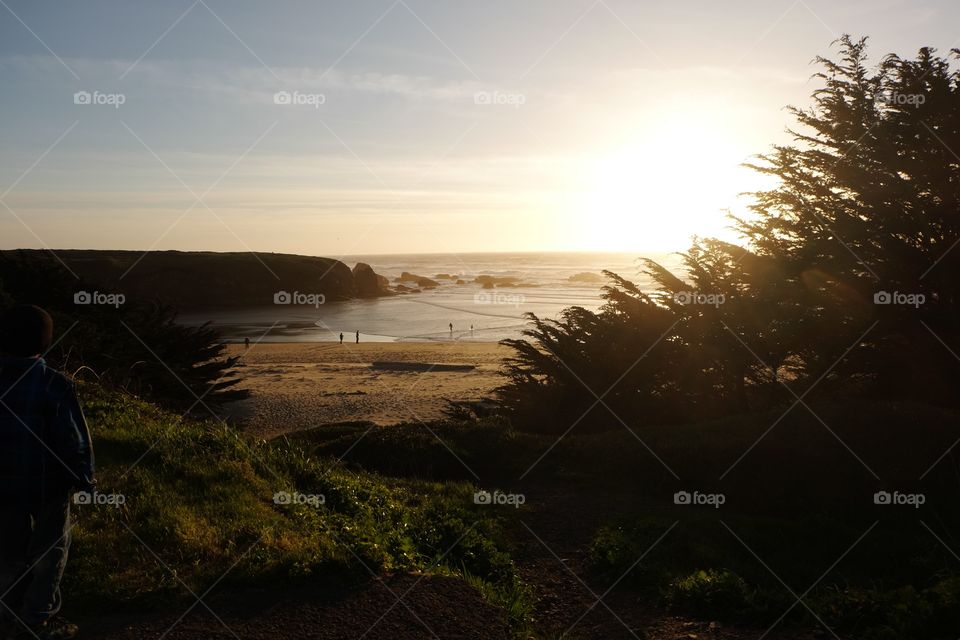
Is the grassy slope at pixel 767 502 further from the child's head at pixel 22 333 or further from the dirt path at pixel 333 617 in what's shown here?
the child's head at pixel 22 333

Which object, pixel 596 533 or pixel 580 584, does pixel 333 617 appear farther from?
pixel 596 533

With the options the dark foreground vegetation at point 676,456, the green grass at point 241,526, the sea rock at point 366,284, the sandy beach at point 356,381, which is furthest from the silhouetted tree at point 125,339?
the sea rock at point 366,284

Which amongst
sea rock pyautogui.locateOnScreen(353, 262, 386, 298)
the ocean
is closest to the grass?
the ocean

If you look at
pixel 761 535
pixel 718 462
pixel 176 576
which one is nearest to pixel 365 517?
pixel 176 576

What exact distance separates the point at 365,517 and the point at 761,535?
4.67 metres

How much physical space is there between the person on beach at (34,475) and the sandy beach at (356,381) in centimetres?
1278

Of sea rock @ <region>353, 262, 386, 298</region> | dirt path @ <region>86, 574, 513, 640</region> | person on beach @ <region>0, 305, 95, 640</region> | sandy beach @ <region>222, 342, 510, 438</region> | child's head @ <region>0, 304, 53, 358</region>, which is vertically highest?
sea rock @ <region>353, 262, 386, 298</region>

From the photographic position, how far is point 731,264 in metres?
15.6

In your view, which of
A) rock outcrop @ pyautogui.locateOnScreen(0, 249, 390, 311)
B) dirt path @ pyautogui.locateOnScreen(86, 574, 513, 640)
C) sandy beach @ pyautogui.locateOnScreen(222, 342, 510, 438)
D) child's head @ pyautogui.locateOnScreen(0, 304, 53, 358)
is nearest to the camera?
child's head @ pyautogui.locateOnScreen(0, 304, 53, 358)

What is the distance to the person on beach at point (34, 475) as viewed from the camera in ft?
13.6

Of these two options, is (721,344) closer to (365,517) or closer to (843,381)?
(843,381)

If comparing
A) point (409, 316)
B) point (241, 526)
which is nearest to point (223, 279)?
point (409, 316)

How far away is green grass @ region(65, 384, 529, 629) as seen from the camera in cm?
519

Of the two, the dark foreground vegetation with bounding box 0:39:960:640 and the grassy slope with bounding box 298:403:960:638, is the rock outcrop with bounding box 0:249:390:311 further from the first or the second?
the grassy slope with bounding box 298:403:960:638
